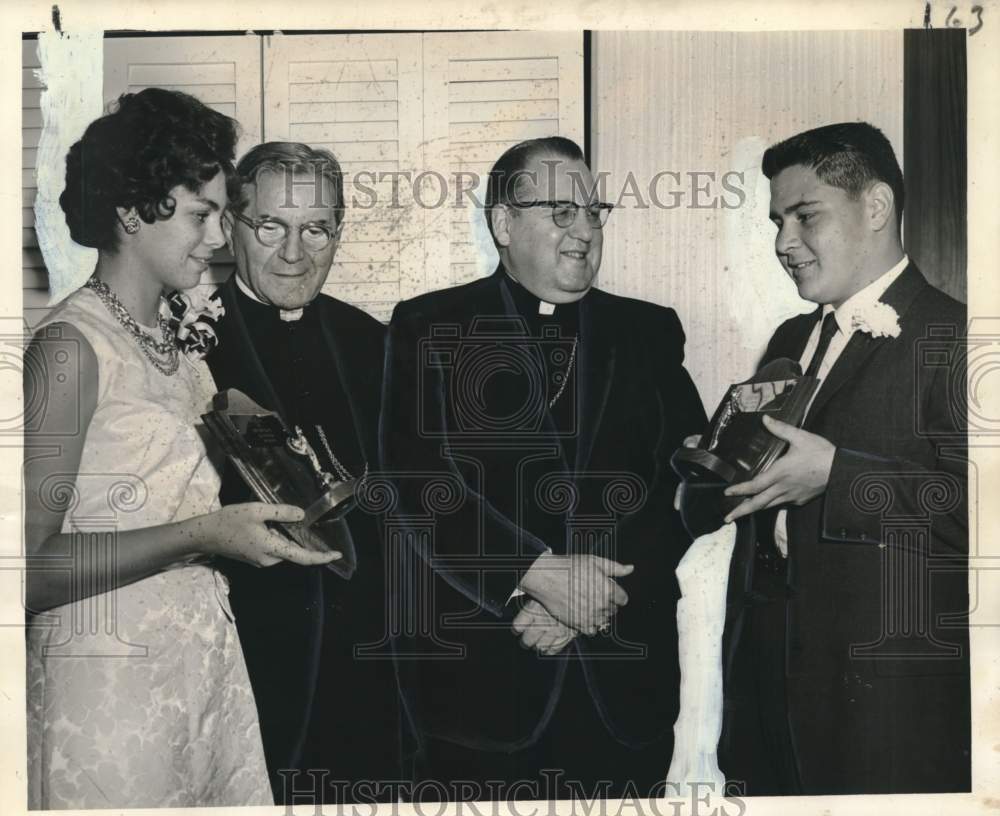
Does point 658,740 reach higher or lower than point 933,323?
lower

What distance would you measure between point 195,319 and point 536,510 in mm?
1088

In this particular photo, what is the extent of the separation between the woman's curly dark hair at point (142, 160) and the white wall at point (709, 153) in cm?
108

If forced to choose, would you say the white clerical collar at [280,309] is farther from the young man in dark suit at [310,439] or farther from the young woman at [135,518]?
the young woman at [135,518]

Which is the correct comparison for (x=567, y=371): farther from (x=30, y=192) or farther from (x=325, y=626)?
(x=30, y=192)

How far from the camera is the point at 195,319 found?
3.51 m

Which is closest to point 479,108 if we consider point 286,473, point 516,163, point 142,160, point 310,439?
point 516,163

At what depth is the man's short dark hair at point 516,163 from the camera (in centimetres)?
357

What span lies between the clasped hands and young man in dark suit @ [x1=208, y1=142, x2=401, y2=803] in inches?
16.2

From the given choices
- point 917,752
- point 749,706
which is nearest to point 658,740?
point 749,706

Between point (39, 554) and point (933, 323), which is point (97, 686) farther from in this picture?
point (933, 323)

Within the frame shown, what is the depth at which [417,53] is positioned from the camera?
3.60m

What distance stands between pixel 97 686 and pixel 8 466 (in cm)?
66

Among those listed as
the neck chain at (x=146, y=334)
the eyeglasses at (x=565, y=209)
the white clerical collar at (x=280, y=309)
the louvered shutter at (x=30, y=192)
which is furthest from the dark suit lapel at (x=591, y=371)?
the louvered shutter at (x=30, y=192)

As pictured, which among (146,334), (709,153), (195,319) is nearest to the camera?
(146,334)
